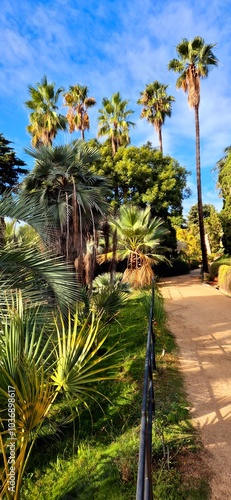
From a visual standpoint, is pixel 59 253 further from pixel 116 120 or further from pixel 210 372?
pixel 116 120

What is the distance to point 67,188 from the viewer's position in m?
7.82

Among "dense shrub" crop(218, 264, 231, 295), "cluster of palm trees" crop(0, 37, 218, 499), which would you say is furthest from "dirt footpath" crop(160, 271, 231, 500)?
"dense shrub" crop(218, 264, 231, 295)

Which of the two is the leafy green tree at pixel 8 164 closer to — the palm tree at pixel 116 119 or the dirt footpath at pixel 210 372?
the palm tree at pixel 116 119

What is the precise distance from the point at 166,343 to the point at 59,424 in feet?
9.54

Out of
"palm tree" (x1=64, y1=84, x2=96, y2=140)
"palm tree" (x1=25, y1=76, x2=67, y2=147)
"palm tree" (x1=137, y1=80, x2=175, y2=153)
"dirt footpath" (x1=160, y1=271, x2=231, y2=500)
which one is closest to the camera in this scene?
"dirt footpath" (x1=160, y1=271, x2=231, y2=500)

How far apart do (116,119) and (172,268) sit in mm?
11856

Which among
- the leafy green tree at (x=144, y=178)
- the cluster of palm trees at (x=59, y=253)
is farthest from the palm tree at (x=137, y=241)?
the leafy green tree at (x=144, y=178)

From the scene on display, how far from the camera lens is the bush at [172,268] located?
2173 centimetres

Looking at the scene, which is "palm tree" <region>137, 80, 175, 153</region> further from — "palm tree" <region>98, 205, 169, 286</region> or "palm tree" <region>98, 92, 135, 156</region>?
"palm tree" <region>98, 205, 169, 286</region>

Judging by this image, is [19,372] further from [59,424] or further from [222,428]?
[222,428]

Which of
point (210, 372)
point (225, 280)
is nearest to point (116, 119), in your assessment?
point (225, 280)

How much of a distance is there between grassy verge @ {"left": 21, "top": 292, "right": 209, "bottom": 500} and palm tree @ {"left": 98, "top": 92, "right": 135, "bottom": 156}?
2054cm

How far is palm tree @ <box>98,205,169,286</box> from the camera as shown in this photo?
43.1 ft

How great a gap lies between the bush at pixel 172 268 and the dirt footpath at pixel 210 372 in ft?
38.9
